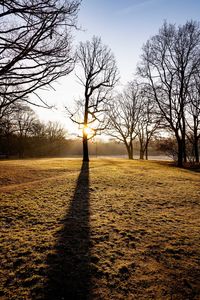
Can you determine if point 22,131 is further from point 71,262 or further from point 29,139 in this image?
point 71,262

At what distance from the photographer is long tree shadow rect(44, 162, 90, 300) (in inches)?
97.6

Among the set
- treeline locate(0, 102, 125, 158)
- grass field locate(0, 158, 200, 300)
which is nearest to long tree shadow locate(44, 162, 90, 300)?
grass field locate(0, 158, 200, 300)

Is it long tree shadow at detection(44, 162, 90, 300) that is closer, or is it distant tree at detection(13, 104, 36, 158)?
long tree shadow at detection(44, 162, 90, 300)

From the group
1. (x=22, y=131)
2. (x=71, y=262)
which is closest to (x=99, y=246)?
(x=71, y=262)

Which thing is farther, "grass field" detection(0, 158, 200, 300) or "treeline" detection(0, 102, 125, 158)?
"treeline" detection(0, 102, 125, 158)

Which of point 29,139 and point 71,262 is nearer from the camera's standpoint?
point 71,262

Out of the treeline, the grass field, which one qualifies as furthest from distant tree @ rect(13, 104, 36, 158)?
the grass field

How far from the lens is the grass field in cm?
256

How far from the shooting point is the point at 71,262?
3068mm

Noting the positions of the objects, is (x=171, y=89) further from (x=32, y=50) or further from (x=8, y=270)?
(x=8, y=270)

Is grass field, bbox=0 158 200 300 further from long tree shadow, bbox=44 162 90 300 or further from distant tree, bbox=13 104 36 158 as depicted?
distant tree, bbox=13 104 36 158

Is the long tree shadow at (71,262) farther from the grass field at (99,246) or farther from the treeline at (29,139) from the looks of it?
the treeline at (29,139)

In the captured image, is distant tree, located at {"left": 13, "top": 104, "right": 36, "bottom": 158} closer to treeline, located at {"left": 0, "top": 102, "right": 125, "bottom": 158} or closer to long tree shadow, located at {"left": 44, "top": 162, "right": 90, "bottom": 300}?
treeline, located at {"left": 0, "top": 102, "right": 125, "bottom": 158}

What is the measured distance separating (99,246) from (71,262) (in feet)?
2.18
